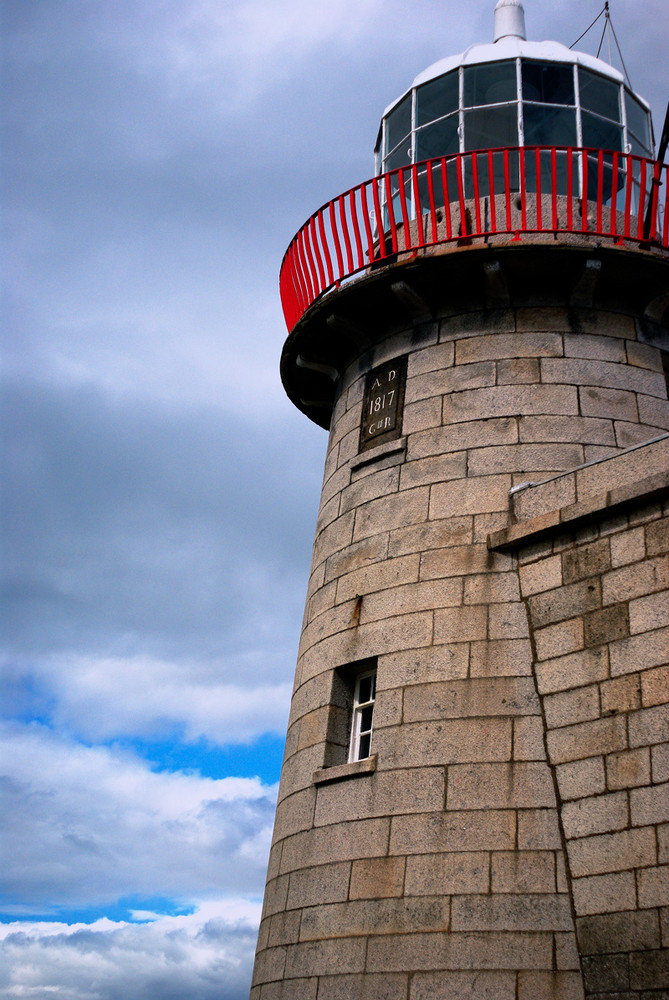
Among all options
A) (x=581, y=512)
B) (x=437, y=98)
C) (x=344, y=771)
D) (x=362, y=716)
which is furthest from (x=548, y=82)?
(x=344, y=771)

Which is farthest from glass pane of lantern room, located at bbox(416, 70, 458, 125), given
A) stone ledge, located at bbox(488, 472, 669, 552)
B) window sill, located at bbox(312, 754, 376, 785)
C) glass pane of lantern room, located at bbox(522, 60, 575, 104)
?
window sill, located at bbox(312, 754, 376, 785)

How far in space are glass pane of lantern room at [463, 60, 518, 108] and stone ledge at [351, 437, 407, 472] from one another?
5.00 m

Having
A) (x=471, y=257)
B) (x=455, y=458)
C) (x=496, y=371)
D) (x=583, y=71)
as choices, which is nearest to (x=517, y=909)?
(x=455, y=458)

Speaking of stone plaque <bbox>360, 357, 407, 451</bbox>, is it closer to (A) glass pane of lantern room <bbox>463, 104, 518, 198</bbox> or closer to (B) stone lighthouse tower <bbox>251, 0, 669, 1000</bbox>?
(B) stone lighthouse tower <bbox>251, 0, 669, 1000</bbox>

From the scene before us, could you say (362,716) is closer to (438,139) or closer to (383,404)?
(383,404)

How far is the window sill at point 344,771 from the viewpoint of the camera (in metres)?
9.27

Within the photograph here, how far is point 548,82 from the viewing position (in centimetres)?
1304

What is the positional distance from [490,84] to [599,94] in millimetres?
1433

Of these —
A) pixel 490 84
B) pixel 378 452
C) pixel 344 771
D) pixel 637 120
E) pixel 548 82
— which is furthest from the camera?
pixel 637 120

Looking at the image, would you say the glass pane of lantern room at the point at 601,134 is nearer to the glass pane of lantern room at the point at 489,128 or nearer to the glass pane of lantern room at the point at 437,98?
the glass pane of lantern room at the point at 489,128

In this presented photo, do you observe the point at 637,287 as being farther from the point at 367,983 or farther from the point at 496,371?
the point at 367,983

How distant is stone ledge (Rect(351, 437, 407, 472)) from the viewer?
10984 mm

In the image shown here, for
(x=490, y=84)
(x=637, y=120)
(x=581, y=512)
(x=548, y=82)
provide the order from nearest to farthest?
(x=581, y=512)
(x=548, y=82)
(x=490, y=84)
(x=637, y=120)

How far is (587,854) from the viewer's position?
306 inches
